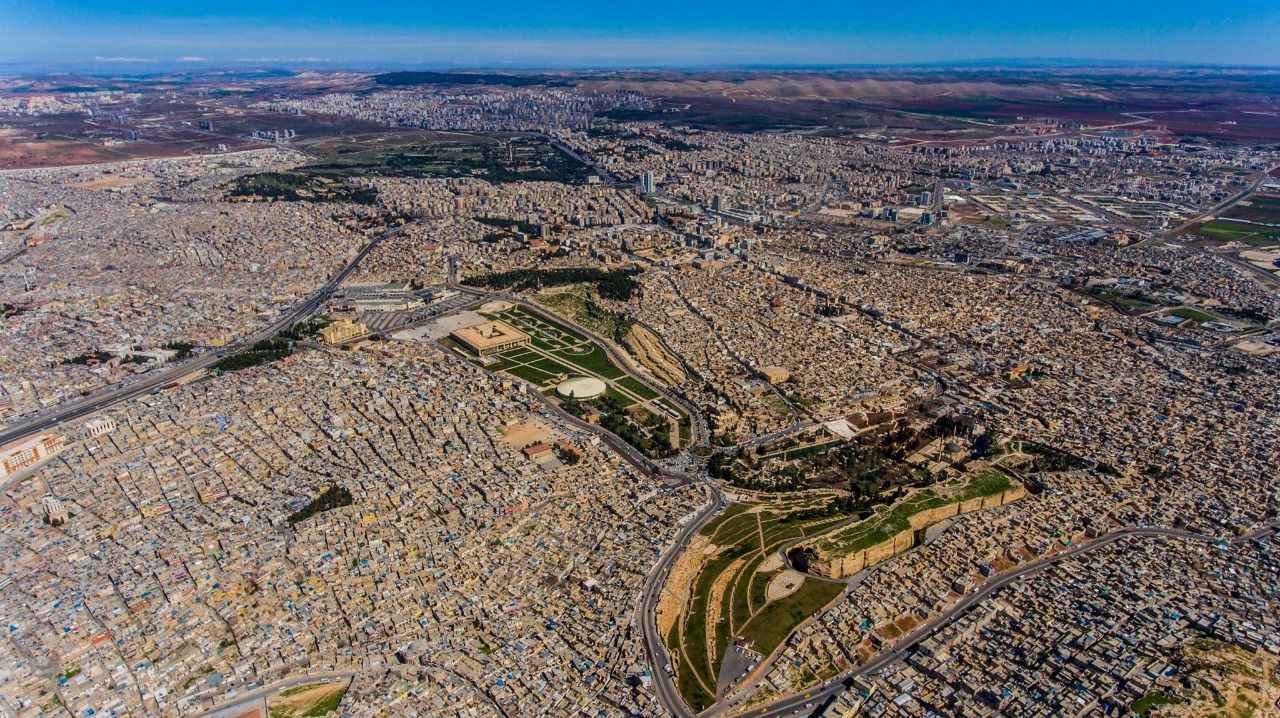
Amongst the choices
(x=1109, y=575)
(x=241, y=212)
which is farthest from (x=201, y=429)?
(x=241, y=212)

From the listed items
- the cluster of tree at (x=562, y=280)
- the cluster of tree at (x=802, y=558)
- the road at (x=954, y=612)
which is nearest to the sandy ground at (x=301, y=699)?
the road at (x=954, y=612)

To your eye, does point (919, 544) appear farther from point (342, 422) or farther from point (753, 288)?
point (753, 288)

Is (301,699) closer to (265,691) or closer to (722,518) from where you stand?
(265,691)

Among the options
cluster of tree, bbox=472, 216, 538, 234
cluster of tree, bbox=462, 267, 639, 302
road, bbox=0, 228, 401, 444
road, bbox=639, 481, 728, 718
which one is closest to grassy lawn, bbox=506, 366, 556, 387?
road, bbox=639, 481, 728, 718

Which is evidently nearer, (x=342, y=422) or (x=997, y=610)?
(x=997, y=610)

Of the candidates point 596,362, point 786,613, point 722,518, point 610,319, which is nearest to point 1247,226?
point 610,319

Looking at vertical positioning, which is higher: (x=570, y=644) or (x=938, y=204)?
(x=938, y=204)
